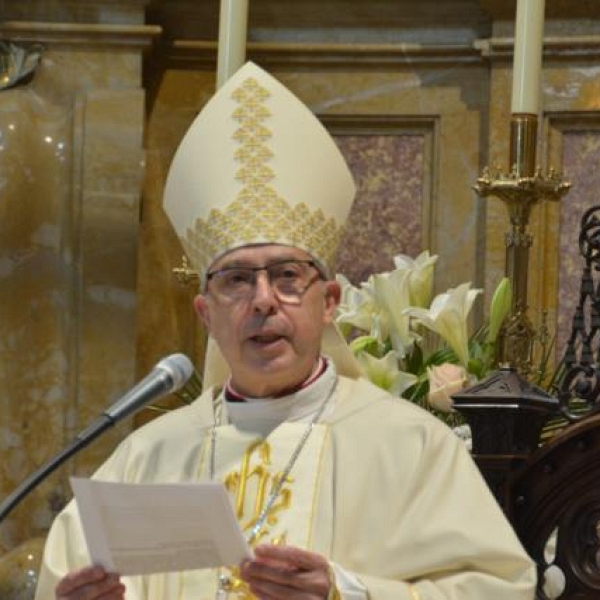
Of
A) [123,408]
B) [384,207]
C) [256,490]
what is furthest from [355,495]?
[384,207]

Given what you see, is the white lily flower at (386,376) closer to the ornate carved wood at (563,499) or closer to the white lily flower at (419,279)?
the white lily flower at (419,279)

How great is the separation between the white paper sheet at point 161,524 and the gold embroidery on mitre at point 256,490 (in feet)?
1.23

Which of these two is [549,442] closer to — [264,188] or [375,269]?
[264,188]

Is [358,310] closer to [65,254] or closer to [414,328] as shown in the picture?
[414,328]

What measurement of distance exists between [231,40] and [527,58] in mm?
641

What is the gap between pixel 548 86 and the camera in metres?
6.09

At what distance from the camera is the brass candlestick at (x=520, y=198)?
459cm

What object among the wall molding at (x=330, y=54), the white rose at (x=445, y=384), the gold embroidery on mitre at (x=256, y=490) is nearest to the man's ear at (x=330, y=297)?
the gold embroidery on mitre at (x=256, y=490)

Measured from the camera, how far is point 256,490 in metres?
4.31

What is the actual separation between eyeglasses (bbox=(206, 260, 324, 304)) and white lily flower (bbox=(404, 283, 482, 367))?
601 mm

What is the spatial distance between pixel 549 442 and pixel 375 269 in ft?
6.14

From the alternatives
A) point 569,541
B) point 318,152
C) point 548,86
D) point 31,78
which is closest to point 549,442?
point 569,541

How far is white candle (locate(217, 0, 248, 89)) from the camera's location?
4.86 meters

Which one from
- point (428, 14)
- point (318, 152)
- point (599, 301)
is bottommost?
point (599, 301)
